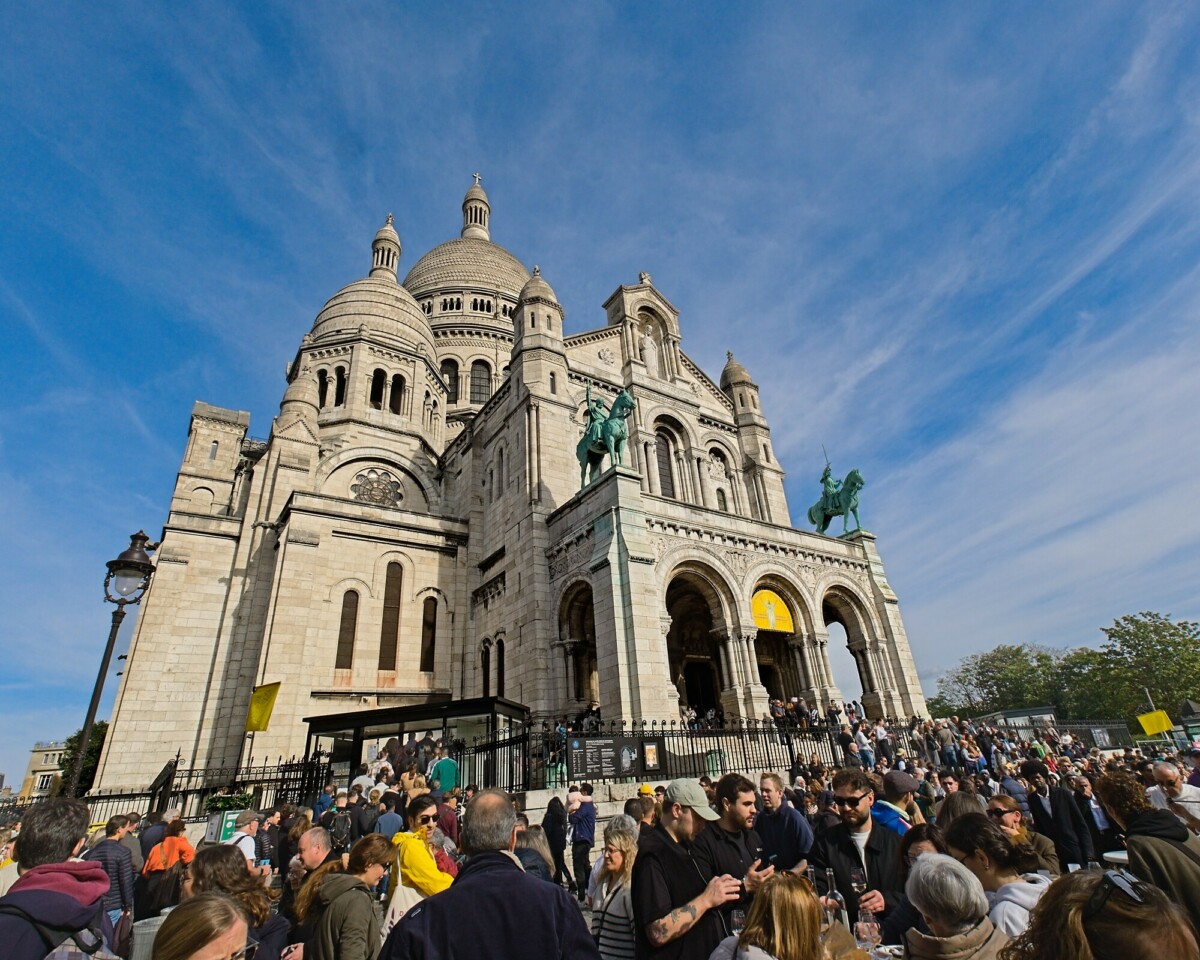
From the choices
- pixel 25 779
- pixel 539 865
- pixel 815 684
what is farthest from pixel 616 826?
pixel 25 779

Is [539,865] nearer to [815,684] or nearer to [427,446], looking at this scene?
[815,684]

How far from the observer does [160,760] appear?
19953 millimetres

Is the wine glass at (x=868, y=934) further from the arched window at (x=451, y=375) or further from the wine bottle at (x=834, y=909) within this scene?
the arched window at (x=451, y=375)

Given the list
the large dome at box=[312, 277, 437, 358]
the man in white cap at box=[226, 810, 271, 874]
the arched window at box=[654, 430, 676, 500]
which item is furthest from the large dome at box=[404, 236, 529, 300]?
the man in white cap at box=[226, 810, 271, 874]

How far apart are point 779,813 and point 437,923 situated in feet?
12.6

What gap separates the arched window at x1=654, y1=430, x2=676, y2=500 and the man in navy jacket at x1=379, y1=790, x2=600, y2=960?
24.0 metres

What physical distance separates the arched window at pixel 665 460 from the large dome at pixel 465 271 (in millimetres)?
24155

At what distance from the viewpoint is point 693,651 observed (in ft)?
76.1

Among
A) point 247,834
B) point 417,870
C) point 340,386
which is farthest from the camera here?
point 340,386

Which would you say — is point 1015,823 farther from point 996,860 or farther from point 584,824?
point 584,824

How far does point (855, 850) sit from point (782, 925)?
2.42 m

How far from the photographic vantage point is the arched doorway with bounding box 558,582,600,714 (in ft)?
63.5

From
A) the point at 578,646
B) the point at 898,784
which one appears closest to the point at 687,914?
the point at 898,784

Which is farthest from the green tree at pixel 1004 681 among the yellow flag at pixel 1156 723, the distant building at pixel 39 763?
the distant building at pixel 39 763
